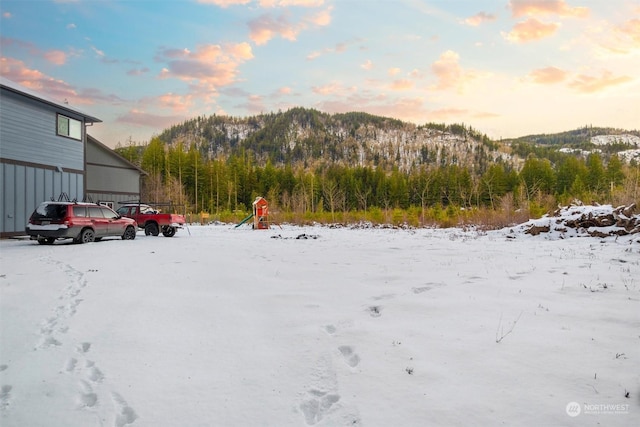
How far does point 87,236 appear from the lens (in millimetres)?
14945

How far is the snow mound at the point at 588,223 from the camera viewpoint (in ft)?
43.9

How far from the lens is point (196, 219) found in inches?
1658

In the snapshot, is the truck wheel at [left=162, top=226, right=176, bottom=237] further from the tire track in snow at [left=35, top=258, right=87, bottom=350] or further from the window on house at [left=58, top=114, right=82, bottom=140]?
the tire track in snow at [left=35, top=258, right=87, bottom=350]

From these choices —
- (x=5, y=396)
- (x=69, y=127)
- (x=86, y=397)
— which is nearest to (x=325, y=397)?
(x=86, y=397)

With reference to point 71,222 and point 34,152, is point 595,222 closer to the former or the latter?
point 71,222

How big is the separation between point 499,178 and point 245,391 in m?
80.4

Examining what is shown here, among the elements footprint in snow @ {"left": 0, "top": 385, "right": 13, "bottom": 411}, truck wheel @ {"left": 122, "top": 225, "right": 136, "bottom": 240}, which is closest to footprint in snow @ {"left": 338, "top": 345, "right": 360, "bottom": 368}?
footprint in snow @ {"left": 0, "top": 385, "right": 13, "bottom": 411}

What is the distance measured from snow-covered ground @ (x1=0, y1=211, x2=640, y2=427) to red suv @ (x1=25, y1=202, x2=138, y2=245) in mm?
7062

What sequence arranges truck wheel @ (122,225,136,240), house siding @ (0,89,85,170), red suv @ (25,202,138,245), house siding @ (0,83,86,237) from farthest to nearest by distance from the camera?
truck wheel @ (122,225,136,240), house siding @ (0,89,85,170), house siding @ (0,83,86,237), red suv @ (25,202,138,245)

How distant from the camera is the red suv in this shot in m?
13.6

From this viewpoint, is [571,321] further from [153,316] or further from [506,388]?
[153,316]

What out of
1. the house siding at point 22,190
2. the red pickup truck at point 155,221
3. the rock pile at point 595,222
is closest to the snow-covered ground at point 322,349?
the rock pile at point 595,222

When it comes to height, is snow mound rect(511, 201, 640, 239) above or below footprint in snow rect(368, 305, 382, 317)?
above

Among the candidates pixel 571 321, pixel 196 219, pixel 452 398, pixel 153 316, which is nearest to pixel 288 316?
pixel 153 316
